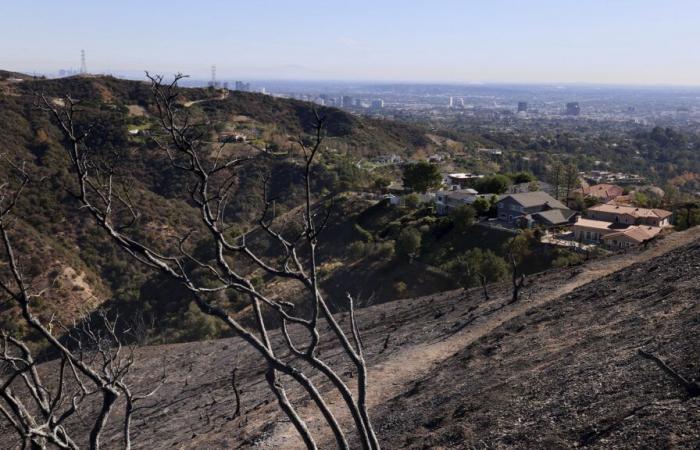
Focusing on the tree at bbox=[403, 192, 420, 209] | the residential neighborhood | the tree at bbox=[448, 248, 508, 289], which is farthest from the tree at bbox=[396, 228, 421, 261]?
the tree at bbox=[403, 192, 420, 209]

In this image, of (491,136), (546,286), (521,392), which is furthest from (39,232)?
(491,136)

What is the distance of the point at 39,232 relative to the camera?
1382 inches

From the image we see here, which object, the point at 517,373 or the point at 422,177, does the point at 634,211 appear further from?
the point at 517,373

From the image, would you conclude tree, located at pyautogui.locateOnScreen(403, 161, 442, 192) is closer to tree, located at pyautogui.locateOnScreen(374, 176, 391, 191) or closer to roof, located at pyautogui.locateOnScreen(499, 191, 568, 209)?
tree, located at pyautogui.locateOnScreen(374, 176, 391, 191)

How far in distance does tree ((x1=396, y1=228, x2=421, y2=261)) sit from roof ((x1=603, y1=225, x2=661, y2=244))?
344 inches

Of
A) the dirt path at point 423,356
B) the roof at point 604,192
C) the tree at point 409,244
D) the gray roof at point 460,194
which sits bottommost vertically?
the tree at point 409,244

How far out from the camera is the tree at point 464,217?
30500 millimetres

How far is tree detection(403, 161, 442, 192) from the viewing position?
39.1 m

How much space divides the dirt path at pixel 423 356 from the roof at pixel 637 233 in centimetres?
645

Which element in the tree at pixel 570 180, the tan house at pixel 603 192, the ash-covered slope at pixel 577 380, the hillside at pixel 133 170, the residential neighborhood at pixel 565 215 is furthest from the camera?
the tree at pixel 570 180

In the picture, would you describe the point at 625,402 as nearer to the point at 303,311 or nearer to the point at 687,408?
the point at 687,408

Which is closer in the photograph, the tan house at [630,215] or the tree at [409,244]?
the tan house at [630,215]

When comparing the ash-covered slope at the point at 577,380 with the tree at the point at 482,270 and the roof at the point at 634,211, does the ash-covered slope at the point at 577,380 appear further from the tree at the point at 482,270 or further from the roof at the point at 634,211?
the roof at the point at 634,211

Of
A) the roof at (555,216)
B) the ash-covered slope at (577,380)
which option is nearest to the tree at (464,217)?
the roof at (555,216)
